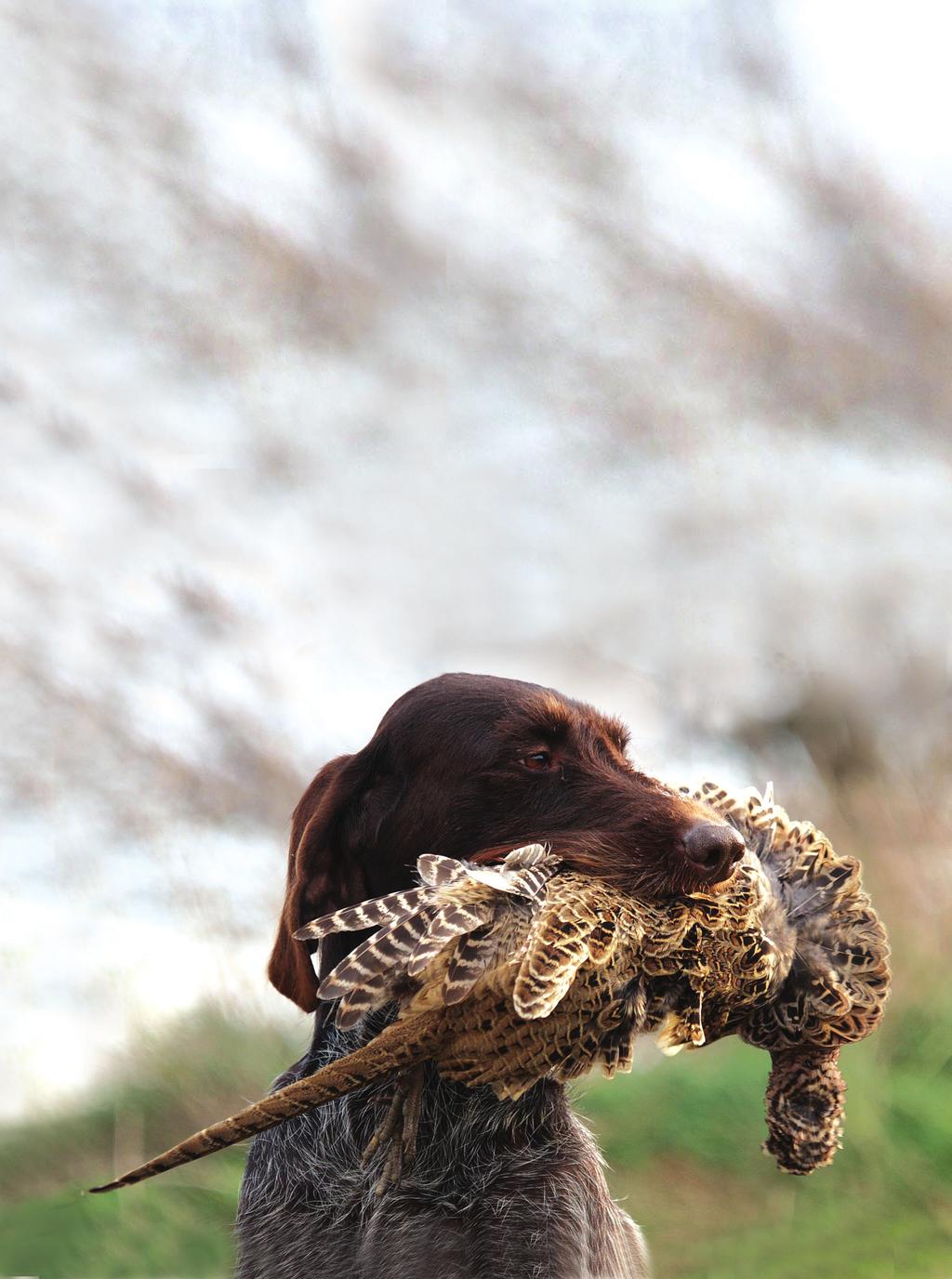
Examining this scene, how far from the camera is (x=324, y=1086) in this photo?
2012 mm

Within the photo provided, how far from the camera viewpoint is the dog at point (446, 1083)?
2426mm

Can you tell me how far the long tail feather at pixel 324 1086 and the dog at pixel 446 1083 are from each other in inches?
16.0

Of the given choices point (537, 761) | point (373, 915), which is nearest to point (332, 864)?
point (537, 761)

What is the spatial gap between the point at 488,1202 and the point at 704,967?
0.68m

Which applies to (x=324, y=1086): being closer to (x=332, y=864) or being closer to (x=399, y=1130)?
(x=399, y=1130)

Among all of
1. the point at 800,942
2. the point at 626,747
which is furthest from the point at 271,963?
the point at 800,942

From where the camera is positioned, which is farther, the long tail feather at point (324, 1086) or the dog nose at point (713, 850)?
the dog nose at point (713, 850)

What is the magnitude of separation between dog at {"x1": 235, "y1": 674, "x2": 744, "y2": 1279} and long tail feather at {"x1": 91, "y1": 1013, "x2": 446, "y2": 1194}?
41 cm

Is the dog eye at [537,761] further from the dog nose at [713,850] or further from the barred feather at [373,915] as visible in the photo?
the barred feather at [373,915]

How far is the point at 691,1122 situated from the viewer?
226 inches

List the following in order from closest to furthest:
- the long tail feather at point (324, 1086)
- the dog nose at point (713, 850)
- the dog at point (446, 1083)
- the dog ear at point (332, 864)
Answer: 1. the long tail feather at point (324, 1086)
2. the dog nose at point (713, 850)
3. the dog at point (446, 1083)
4. the dog ear at point (332, 864)

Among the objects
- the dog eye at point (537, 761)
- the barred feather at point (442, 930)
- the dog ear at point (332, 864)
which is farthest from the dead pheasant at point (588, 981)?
the dog ear at point (332, 864)

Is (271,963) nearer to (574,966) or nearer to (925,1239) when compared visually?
(574,966)

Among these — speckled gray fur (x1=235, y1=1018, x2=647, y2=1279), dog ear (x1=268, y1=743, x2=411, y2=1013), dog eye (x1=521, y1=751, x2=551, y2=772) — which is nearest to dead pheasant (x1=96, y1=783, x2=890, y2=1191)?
speckled gray fur (x1=235, y1=1018, x2=647, y2=1279)
